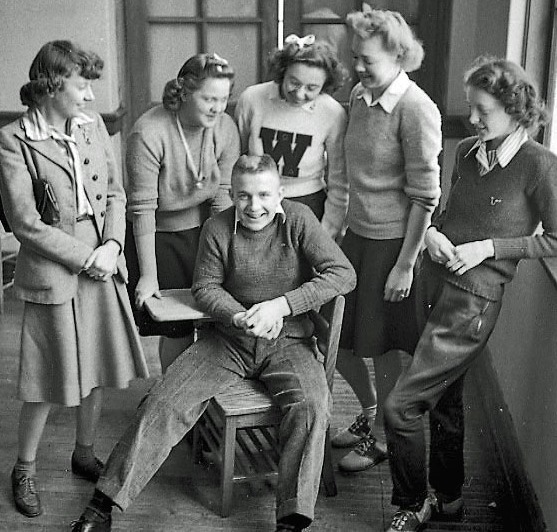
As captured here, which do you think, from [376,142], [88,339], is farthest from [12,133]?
[376,142]

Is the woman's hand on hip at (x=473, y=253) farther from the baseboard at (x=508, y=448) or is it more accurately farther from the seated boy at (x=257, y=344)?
the baseboard at (x=508, y=448)

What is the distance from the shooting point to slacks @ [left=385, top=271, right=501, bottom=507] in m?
2.49

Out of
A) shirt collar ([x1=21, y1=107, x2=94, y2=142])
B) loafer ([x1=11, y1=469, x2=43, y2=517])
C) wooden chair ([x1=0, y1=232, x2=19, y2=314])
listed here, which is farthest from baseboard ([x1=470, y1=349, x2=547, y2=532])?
wooden chair ([x1=0, y1=232, x2=19, y2=314])

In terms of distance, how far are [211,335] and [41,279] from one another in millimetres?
549

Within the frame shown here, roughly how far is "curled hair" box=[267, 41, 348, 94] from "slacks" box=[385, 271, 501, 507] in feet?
2.38

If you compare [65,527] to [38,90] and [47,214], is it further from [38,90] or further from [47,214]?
[38,90]

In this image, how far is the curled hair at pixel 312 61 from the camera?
2.83m

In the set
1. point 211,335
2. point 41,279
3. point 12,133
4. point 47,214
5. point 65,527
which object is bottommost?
point 65,527

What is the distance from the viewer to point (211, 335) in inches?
113

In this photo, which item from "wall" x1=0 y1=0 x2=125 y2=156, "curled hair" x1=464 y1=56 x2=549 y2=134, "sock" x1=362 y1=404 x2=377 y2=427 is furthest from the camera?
"wall" x1=0 y1=0 x2=125 y2=156

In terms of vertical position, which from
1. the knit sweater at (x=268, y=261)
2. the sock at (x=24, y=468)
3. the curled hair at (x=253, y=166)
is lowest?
the sock at (x=24, y=468)

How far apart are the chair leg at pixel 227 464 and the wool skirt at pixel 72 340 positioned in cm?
42

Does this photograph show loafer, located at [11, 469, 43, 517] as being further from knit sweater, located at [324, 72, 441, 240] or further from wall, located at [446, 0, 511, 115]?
wall, located at [446, 0, 511, 115]

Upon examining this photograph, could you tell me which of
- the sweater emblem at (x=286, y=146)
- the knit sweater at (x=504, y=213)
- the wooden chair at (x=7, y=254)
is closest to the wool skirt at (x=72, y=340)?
the sweater emblem at (x=286, y=146)
